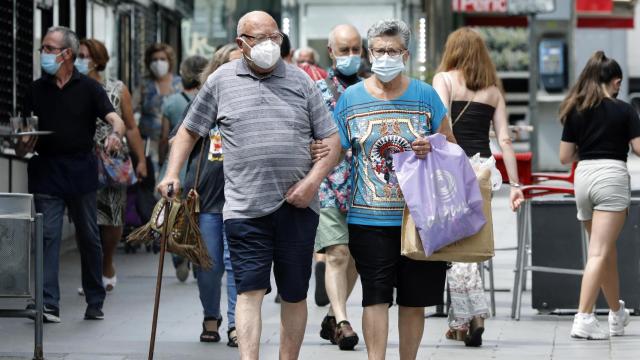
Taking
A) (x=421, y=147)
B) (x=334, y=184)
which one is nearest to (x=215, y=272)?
(x=334, y=184)

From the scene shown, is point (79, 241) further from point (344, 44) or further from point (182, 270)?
point (182, 270)

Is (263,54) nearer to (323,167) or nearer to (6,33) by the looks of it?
(323,167)

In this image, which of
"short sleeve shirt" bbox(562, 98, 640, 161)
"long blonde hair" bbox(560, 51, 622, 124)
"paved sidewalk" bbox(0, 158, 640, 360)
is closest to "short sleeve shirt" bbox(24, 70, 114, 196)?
"paved sidewalk" bbox(0, 158, 640, 360)

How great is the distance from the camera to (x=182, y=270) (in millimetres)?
13156

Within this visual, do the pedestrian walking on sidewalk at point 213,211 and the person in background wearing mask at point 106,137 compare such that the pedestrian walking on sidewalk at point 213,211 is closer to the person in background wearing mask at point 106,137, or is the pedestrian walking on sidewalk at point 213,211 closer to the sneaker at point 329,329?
the sneaker at point 329,329

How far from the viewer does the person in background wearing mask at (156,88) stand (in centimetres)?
1516

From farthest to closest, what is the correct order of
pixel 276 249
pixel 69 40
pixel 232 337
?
pixel 69 40
pixel 232 337
pixel 276 249

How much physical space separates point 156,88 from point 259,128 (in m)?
8.01

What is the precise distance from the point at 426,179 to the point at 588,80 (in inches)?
109

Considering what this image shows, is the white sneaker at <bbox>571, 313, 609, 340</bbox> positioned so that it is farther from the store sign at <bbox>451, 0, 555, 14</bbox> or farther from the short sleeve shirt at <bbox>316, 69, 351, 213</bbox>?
the store sign at <bbox>451, 0, 555, 14</bbox>

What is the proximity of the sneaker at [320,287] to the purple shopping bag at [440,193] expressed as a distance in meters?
3.37

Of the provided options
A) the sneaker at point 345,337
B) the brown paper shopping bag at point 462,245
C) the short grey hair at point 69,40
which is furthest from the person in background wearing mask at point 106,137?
the brown paper shopping bag at point 462,245

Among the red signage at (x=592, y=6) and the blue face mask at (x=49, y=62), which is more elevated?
the red signage at (x=592, y=6)

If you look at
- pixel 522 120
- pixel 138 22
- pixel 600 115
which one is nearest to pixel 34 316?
pixel 600 115
